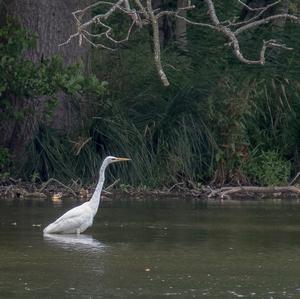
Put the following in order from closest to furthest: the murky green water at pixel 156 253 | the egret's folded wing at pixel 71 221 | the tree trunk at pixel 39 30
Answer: the murky green water at pixel 156 253, the egret's folded wing at pixel 71 221, the tree trunk at pixel 39 30

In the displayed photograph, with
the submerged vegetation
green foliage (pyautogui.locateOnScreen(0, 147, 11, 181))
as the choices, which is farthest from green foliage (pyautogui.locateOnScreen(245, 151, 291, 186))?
green foliage (pyautogui.locateOnScreen(0, 147, 11, 181))

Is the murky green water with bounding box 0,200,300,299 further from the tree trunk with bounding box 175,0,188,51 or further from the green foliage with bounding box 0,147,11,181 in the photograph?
the tree trunk with bounding box 175,0,188,51

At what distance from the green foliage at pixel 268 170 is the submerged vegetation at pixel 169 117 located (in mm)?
16

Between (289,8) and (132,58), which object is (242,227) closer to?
(132,58)

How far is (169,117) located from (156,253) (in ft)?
25.4

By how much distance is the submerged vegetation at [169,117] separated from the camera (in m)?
18.5

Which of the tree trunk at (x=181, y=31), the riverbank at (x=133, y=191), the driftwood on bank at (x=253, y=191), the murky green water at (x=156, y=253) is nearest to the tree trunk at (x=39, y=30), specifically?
the riverbank at (x=133, y=191)

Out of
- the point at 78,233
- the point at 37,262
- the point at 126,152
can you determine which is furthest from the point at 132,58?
the point at 37,262

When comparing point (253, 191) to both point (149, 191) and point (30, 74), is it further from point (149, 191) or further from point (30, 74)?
point (30, 74)

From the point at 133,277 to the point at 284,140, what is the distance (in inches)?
405

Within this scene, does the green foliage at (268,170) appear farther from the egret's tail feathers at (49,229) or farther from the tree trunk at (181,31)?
the egret's tail feathers at (49,229)

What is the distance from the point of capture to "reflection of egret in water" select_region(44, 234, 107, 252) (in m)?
12.4

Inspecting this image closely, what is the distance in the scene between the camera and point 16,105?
1914 centimetres

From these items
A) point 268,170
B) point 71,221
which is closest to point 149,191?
point 268,170
